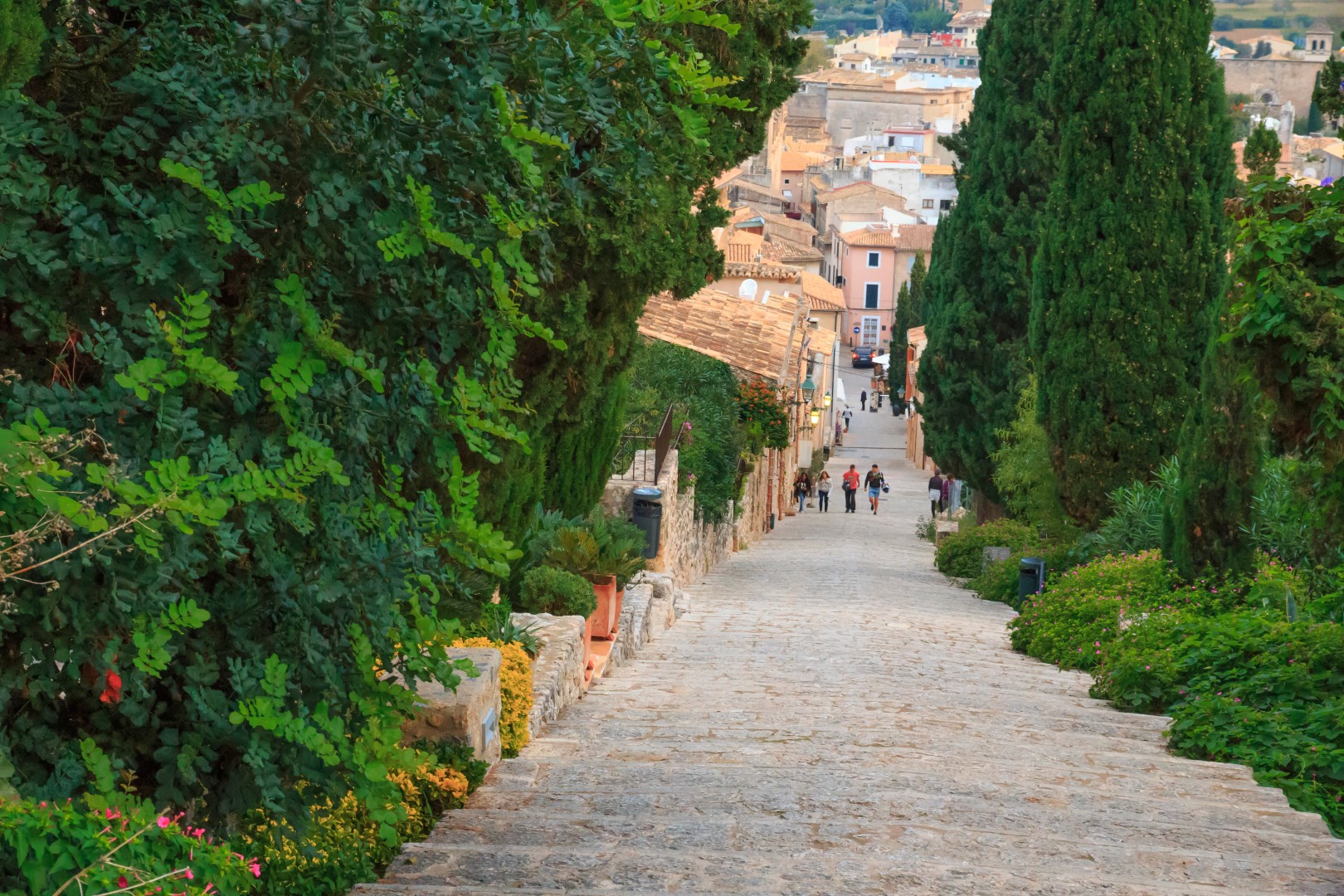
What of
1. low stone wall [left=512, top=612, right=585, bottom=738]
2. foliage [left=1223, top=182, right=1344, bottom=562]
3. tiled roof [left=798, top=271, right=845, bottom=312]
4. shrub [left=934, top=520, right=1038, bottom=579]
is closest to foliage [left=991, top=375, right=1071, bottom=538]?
shrub [left=934, top=520, right=1038, bottom=579]

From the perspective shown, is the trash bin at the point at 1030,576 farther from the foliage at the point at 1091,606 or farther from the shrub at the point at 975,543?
the shrub at the point at 975,543

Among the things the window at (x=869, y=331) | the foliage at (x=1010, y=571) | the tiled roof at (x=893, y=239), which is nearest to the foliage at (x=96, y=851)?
the foliage at (x=1010, y=571)

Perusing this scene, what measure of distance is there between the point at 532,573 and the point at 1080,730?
3.98 metres

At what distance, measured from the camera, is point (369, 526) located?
404 cm

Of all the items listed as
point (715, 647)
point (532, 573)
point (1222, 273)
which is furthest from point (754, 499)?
point (532, 573)

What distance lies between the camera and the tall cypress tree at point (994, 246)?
23250 mm

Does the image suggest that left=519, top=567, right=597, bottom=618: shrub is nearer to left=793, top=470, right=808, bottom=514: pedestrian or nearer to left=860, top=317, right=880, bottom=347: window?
left=793, top=470, right=808, bottom=514: pedestrian

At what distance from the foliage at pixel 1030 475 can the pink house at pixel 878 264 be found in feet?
201

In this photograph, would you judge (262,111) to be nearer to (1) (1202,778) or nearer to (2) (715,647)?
(1) (1202,778)

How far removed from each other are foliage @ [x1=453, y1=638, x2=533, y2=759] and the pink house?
76083mm

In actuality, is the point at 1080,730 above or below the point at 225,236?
below

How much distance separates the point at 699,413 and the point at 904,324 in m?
45.6

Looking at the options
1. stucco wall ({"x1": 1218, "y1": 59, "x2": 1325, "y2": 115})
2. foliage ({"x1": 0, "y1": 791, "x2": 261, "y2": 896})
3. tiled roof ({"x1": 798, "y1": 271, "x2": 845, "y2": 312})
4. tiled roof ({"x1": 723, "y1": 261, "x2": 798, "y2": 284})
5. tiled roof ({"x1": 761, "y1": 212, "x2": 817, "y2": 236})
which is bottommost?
foliage ({"x1": 0, "y1": 791, "x2": 261, "y2": 896})

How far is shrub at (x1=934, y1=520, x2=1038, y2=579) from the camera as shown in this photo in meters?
21.5
